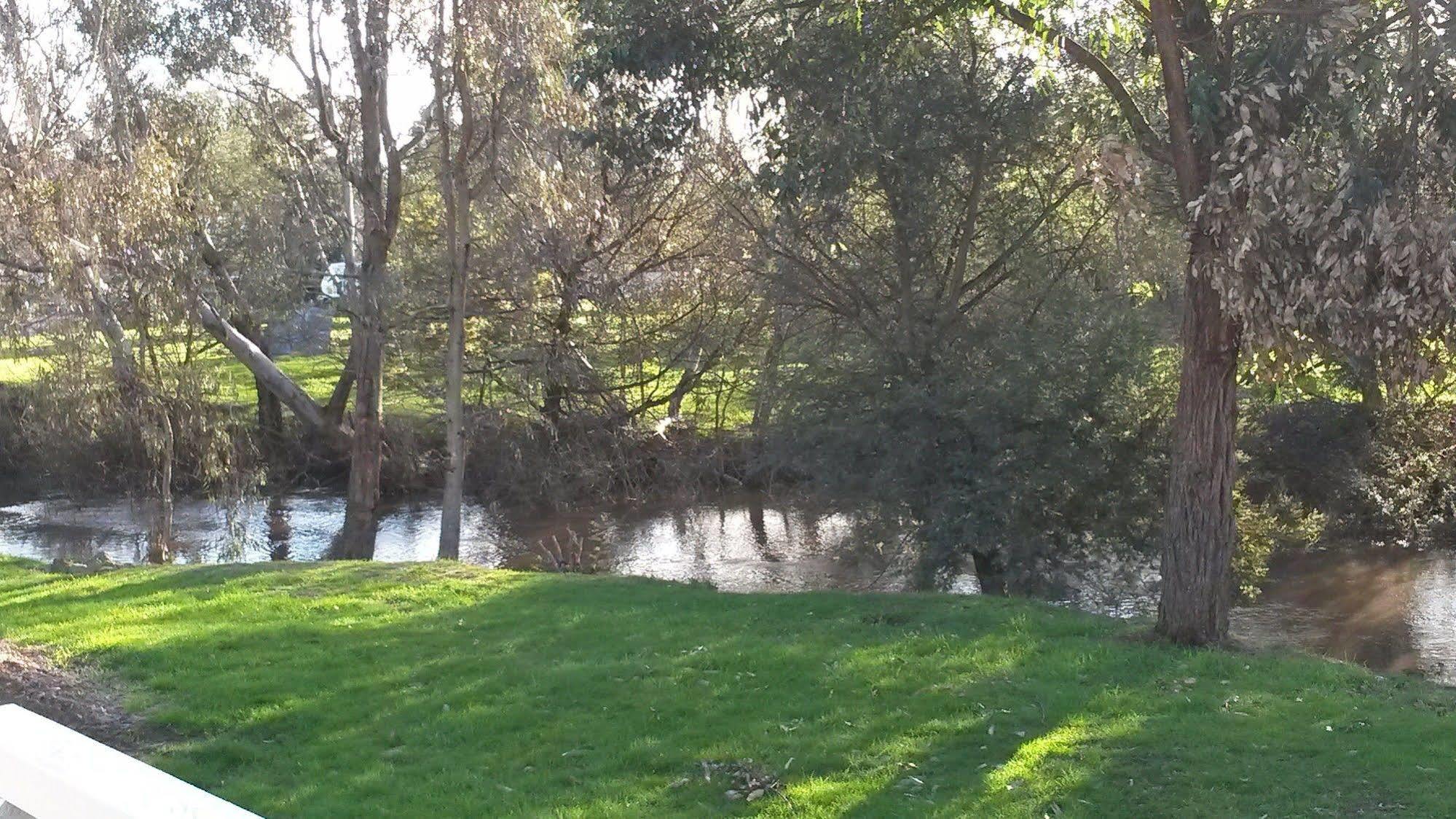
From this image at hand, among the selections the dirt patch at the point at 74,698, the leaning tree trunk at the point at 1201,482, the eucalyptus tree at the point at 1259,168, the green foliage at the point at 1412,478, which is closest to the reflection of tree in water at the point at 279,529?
the dirt patch at the point at 74,698

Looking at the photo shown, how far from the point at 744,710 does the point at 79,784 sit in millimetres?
6875

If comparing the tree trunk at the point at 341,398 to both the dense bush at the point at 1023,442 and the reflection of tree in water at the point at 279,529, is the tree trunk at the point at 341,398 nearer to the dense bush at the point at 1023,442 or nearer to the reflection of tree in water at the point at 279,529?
the reflection of tree in water at the point at 279,529

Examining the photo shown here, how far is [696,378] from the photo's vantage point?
26000 millimetres

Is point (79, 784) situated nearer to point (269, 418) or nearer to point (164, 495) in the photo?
point (164, 495)

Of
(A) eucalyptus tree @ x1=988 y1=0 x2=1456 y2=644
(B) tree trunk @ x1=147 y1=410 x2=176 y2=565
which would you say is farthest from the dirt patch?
(A) eucalyptus tree @ x1=988 y1=0 x2=1456 y2=644

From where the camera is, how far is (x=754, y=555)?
22.2m

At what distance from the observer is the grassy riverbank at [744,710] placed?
22.9 ft

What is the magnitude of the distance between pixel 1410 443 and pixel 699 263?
1237 cm

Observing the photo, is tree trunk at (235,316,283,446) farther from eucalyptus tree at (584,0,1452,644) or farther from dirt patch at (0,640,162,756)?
eucalyptus tree at (584,0,1452,644)

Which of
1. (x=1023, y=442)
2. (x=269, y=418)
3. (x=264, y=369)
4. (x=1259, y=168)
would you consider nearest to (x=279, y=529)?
(x=264, y=369)

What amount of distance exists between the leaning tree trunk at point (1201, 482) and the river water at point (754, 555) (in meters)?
4.49

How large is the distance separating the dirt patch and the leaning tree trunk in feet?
24.0

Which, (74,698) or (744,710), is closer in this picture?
(744,710)

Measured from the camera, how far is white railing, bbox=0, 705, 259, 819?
5.57 ft
